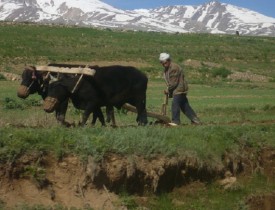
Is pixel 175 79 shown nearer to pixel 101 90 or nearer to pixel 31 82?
pixel 101 90

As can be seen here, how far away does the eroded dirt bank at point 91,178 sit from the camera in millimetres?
8711

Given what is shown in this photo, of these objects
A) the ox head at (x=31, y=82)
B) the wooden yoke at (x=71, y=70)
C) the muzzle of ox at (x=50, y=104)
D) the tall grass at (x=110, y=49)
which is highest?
the wooden yoke at (x=71, y=70)

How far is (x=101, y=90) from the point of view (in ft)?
41.1

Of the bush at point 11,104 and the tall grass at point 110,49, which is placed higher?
the bush at point 11,104

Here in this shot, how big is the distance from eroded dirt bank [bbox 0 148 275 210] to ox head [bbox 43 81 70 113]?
2.84m

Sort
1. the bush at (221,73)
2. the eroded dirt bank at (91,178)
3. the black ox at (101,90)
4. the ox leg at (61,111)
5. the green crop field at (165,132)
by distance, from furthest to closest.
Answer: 1. the bush at (221,73)
2. the ox leg at (61,111)
3. the black ox at (101,90)
4. the green crop field at (165,132)
5. the eroded dirt bank at (91,178)

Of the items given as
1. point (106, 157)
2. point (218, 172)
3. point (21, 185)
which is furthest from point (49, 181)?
point (218, 172)

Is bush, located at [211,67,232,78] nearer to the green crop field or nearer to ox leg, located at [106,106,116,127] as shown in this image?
the green crop field

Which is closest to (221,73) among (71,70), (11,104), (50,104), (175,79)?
(11,104)

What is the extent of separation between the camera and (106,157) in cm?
950

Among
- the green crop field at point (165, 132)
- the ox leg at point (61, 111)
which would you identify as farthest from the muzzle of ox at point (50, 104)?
the green crop field at point (165, 132)

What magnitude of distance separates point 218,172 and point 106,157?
288 centimetres

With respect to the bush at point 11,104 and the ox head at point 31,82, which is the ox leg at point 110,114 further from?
the bush at point 11,104

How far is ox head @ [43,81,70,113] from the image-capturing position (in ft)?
39.3
